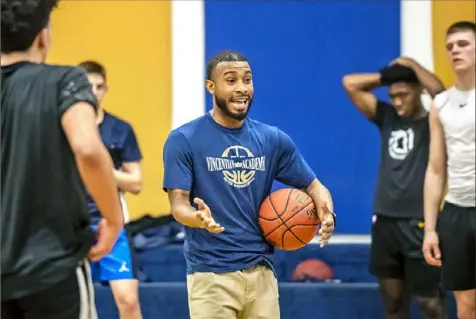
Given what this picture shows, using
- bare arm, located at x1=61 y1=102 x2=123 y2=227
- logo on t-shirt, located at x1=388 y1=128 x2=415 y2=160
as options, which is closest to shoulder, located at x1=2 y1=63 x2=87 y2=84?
bare arm, located at x1=61 y1=102 x2=123 y2=227

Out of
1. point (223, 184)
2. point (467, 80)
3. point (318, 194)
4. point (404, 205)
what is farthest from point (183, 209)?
point (404, 205)

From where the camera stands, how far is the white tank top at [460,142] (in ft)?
15.4

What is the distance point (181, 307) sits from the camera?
570 cm

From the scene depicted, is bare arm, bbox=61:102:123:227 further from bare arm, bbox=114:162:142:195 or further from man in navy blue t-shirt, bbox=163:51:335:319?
bare arm, bbox=114:162:142:195

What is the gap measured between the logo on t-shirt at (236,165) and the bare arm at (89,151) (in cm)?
132

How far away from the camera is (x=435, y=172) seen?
192 inches

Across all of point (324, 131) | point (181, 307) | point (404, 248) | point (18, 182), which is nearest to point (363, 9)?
point (324, 131)

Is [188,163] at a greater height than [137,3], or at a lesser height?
lesser

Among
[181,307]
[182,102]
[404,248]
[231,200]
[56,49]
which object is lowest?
[181,307]

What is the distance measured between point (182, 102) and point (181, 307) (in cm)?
177

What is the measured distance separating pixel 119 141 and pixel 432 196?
2006mm

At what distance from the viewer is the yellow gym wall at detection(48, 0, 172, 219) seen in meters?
6.82

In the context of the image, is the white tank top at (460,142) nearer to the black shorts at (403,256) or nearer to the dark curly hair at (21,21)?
the black shorts at (403,256)

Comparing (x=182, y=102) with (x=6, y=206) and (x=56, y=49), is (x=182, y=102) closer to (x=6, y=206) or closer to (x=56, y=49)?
(x=56, y=49)
